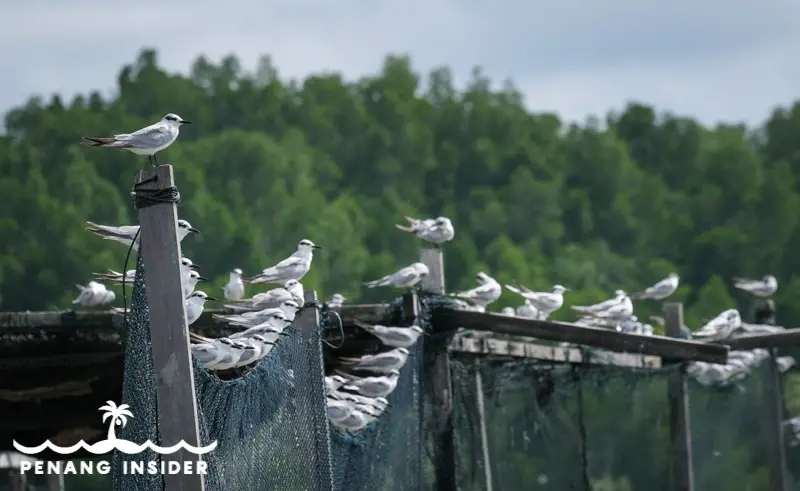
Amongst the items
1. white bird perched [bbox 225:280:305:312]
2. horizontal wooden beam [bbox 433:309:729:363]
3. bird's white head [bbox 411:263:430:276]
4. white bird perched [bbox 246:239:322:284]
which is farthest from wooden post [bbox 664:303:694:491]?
white bird perched [bbox 225:280:305:312]

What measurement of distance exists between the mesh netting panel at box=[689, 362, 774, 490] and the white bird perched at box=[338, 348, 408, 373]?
53.5ft

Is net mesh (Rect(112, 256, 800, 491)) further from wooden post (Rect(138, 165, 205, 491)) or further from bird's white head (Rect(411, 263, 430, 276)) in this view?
bird's white head (Rect(411, 263, 430, 276))

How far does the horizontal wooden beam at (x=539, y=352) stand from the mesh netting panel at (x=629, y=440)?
1424 cm

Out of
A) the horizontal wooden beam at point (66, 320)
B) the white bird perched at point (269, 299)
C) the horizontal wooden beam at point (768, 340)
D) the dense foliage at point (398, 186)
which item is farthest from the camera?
the dense foliage at point (398, 186)

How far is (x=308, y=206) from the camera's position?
221 ft

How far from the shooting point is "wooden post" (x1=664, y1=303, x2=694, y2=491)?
15.6 m

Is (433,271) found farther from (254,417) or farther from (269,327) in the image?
(254,417)

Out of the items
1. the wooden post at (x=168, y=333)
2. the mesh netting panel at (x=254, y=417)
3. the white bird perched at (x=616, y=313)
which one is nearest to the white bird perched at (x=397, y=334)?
the mesh netting panel at (x=254, y=417)

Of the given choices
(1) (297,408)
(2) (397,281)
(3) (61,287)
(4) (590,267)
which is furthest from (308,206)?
(1) (297,408)

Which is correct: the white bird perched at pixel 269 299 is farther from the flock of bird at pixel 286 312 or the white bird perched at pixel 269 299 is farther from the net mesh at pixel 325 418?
the net mesh at pixel 325 418

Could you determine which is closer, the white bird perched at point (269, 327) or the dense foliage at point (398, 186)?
the white bird perched at point (269, 327)

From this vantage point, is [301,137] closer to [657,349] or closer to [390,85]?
[390,85]

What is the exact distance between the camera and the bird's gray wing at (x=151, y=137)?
8.09 m

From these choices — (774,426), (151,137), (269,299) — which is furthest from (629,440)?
(151,137)
